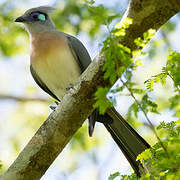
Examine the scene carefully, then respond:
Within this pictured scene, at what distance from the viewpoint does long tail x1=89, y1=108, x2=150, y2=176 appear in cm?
458

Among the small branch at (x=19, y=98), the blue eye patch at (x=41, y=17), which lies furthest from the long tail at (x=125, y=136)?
the small branch at (x=19, y=98)

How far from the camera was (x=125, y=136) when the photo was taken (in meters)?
4.82

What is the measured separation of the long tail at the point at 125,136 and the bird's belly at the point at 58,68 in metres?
0.86

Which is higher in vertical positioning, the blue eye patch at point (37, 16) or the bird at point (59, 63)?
the blue eye patch at point (37, 16)

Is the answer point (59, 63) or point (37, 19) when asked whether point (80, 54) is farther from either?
point (37, 19)

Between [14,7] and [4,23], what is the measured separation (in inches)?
19.9

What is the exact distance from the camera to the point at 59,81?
19.3ft

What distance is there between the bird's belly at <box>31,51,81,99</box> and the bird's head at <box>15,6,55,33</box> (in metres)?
0.87

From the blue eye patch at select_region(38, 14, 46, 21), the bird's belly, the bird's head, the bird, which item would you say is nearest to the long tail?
Answer: the bird

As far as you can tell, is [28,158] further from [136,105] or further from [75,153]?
[75,153]

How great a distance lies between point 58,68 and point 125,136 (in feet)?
5.42

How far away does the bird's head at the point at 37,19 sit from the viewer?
6531mm

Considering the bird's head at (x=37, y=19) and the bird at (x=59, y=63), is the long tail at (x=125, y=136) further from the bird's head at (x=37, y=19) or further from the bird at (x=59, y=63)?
the bird's head at (x=37, y=19)

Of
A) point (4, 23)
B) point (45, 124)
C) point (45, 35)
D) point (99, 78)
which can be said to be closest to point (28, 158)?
point (45, 124)
